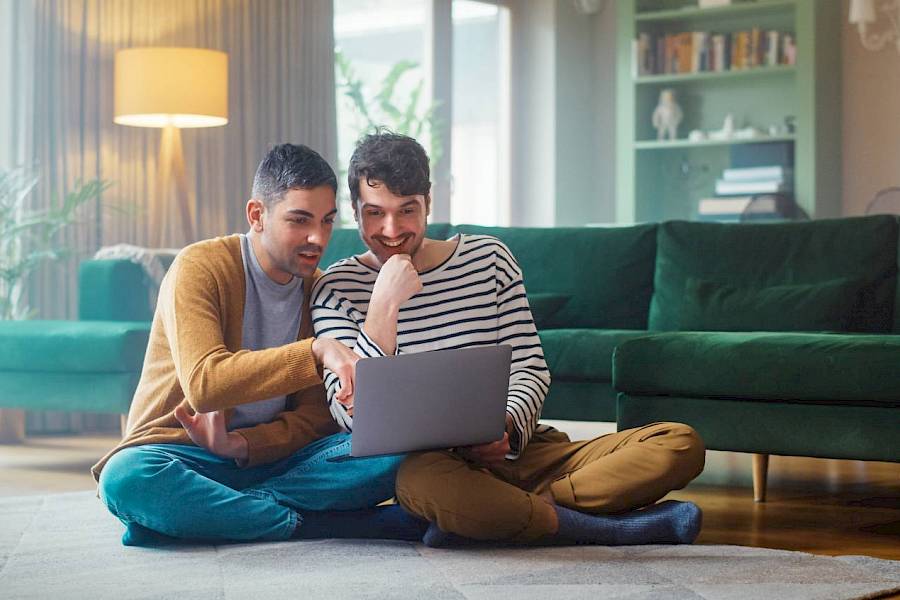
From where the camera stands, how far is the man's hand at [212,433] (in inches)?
93.0

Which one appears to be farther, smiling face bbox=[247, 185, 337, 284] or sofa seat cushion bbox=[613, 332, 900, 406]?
sofa seat cushion bbox=[613, 332, 900, 406]

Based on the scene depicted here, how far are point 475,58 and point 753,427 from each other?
4.18m

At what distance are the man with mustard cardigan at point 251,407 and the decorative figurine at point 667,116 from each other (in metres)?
4.31

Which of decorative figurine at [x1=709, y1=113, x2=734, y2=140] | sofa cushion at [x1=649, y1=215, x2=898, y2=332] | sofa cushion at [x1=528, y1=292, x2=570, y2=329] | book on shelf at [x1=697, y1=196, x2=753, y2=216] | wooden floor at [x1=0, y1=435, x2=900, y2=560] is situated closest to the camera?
wooden floor at [x1=0, y1=435, x2=900, y2=560]

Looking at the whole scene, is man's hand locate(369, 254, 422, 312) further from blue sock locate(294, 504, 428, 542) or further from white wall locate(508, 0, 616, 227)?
white wall locate(508, 0, 616, 227)

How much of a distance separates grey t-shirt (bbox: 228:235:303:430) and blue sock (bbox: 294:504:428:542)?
0.22 m

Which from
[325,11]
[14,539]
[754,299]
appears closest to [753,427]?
[754,299]

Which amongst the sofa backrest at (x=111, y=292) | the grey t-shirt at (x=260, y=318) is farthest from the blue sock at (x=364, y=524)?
the sofa backrest at (x=111, y=292)

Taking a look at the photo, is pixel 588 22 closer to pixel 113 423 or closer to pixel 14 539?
pixel 113 423

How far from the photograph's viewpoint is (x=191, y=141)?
5340 mm

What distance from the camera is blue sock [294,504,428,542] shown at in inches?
97.0

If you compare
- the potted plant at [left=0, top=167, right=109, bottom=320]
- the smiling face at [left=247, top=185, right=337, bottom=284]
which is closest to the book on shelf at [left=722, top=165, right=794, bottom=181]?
the potted plant at [left=0, top=167, right=109, bottom=320]

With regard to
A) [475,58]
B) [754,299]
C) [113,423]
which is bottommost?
[113,423]

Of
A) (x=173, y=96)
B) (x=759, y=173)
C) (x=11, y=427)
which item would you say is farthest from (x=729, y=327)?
(x=759, y=173)
